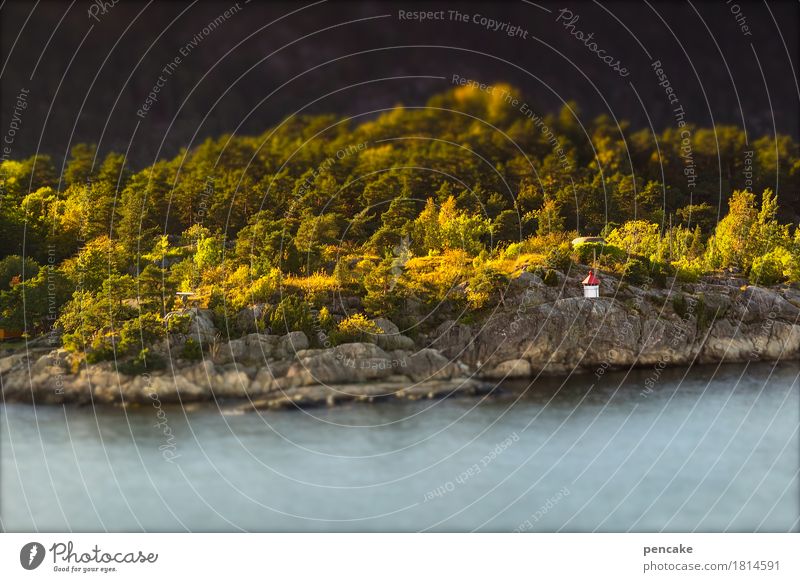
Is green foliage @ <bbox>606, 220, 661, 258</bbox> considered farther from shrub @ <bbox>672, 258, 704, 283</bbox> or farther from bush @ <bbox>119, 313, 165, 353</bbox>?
bush @ <bbox>119, 313, 165, 353</bbox>

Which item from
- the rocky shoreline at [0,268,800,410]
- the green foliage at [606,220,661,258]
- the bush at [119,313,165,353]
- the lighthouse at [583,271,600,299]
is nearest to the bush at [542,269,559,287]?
the rocky shoreline at [0,268,800,410]

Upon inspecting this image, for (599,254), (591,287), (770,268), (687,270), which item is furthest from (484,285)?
(770,268)

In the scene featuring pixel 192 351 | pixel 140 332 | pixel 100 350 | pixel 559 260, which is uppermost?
pixel 559 260

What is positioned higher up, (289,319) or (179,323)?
(179,323)

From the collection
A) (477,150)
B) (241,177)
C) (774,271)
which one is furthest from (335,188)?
(774,271)

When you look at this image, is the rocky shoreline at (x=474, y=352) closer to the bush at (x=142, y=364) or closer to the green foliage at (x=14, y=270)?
the bush at (x=142, y=364)

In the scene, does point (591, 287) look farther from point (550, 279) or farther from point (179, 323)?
point (179, 323)
